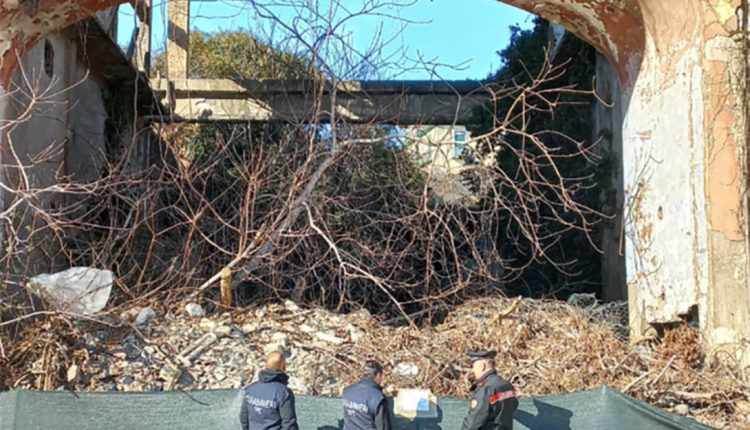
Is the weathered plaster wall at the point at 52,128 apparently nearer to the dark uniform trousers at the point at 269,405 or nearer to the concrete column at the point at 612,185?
the dark uniform trousers at the point at 269,405

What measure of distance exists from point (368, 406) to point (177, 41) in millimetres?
11149

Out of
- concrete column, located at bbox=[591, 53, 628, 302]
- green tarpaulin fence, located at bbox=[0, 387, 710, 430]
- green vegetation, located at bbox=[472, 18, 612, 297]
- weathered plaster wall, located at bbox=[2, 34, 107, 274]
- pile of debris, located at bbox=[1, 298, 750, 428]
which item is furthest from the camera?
green vegetation, located at bbox=[472, 18, 612, 297]

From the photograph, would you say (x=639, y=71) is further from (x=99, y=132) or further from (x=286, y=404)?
(x=99, y=132)

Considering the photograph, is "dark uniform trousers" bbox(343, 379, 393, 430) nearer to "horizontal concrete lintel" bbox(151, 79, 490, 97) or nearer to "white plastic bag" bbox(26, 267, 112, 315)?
"white plastic bag" bbox(26, 267, 112, 315)

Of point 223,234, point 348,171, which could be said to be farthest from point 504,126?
point 223,234

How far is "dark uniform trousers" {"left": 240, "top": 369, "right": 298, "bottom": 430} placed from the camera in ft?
19.6

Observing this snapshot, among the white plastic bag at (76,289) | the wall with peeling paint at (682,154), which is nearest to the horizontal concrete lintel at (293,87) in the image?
the wall with peeling paint at (682,154)

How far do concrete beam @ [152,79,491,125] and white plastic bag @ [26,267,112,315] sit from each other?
224 inches

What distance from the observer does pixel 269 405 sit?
19.6 feet

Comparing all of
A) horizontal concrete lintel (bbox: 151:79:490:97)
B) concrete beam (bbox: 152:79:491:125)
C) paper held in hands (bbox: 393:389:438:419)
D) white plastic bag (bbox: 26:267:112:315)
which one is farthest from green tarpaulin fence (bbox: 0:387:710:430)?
horizontal concrete lintel (bbox: 151:79:490:97)

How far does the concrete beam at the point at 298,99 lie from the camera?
1358 cm

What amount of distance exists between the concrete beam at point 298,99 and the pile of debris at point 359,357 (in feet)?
17.5

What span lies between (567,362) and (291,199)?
3648 millimetres

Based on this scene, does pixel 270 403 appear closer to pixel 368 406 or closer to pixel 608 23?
pixel 368 406
